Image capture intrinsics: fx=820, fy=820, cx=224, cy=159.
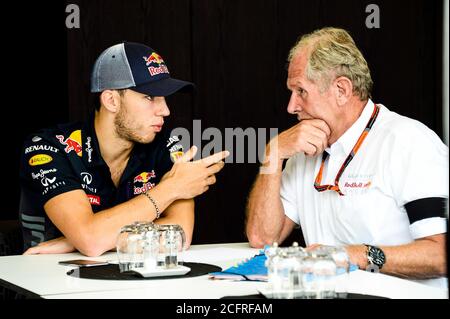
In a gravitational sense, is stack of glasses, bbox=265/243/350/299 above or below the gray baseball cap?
below

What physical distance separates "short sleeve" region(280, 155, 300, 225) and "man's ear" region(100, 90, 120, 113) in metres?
0.63

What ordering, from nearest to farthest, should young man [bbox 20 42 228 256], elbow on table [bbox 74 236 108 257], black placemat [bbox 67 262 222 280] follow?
black placemat [bbox 67 262 222 280]
elbow on table [bbox 74 236 108 257]
young man [bbox 20 42 228 256]

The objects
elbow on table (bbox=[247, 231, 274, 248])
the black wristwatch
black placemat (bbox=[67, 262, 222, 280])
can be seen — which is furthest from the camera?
elbow on table (bbox=[247, 231, 274, 248])

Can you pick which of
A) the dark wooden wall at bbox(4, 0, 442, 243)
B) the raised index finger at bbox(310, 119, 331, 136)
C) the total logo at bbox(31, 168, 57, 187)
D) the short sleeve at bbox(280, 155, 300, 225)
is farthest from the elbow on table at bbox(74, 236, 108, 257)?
the dark wooden wall at bbox(4, 0, 442, 243)

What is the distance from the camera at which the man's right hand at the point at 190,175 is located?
8.77 feet

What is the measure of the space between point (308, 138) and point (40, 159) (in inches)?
34.6

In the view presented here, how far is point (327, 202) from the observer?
2516mm

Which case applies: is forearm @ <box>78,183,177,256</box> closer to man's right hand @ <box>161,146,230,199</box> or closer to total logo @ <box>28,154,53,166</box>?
man's right hand @ <box>161,146,230,199</box>

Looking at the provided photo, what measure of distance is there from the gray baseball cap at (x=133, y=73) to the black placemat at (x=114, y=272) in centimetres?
82

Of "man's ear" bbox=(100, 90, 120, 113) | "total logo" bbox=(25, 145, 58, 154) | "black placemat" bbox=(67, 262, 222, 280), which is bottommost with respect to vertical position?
"black placemat" bbox=(67, 262, 222, 280)

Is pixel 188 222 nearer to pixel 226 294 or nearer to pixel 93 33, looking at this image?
pixel 226 294

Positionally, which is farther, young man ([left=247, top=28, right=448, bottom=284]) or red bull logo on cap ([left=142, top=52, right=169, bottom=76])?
red bull logo on cap ([left=142, top=52, right=169, bottom=76])

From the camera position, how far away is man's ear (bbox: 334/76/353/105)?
102 inches

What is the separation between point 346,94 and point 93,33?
176 cm
